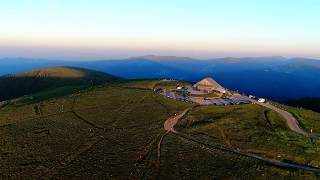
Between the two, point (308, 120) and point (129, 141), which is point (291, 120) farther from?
point (129, 141)

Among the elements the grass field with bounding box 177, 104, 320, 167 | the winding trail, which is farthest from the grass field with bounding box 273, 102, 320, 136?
the winding trail

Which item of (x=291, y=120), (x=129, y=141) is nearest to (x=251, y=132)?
(x=291, y=120)

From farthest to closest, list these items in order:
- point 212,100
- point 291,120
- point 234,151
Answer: point 212,100 → point 291,120 → point 234,151

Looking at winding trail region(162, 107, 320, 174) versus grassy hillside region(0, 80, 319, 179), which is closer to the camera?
grassy hillside region(0, 80, 319, 179)

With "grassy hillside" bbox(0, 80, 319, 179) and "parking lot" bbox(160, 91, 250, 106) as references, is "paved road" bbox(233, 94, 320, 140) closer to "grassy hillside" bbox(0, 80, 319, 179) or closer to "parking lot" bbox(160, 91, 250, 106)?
"grassy hillside" bbox(0, 80, 319, 179)

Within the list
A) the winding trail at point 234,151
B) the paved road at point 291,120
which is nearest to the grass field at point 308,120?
the paved road at point 291,120

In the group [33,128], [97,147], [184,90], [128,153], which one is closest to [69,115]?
[33,128]

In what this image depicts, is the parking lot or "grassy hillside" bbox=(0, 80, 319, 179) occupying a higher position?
the parking lot

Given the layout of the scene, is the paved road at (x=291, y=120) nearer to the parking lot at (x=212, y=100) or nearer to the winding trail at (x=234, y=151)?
the parking lot at (x=212, y=100)

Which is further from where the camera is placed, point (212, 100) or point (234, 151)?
point (212, 100)

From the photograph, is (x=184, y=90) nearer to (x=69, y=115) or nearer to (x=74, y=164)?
(x=69, y=115)
